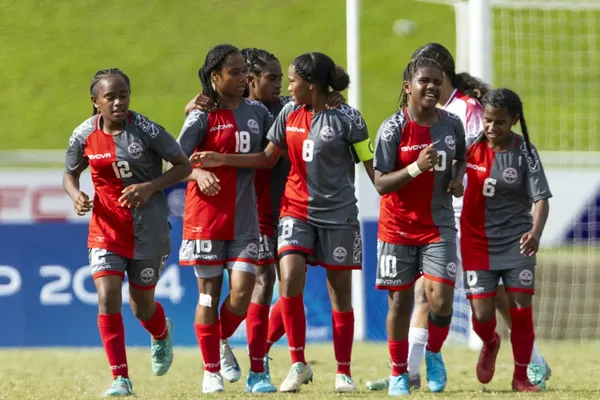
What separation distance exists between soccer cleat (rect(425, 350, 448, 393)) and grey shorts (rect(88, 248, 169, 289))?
72.0 inches

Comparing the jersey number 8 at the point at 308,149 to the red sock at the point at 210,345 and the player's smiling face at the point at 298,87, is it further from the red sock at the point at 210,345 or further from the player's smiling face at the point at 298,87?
the red sock at the point at 210,345

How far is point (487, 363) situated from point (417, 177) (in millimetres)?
1354

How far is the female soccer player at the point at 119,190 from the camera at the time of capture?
7.79 m

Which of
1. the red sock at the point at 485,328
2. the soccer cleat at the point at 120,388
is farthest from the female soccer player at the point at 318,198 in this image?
the soccer cleat at the point at 120,388

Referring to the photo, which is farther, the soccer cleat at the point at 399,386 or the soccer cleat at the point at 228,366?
the soccer cleat at the point at 228,366

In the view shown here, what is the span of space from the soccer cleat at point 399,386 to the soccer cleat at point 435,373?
0.34 metres

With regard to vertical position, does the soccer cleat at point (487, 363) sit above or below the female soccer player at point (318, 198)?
below

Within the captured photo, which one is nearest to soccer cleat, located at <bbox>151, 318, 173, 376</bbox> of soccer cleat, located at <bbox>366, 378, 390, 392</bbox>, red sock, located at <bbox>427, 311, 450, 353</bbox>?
soccer cleat, located at <bbox>366, 378, 390, 392</bbox>

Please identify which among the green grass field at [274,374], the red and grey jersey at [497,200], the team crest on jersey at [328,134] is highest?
the team crest on jersey at [328,134]

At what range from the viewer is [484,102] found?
8148 millimetres

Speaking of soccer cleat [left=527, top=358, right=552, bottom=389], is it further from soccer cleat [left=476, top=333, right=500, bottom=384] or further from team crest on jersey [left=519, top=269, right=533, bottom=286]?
team crest on jersey [left=519, top=269, right=533, bottom=286]

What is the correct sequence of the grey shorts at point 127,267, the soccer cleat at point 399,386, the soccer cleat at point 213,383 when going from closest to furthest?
the soccer cleat at point 399,386
the grey shorts at point 127,267
the soccer cleat at point 213,383

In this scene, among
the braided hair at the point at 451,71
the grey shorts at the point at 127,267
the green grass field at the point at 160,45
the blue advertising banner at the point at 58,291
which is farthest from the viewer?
the green grass field at the point at 160,45

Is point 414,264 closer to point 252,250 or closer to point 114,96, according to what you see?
point 252,250
